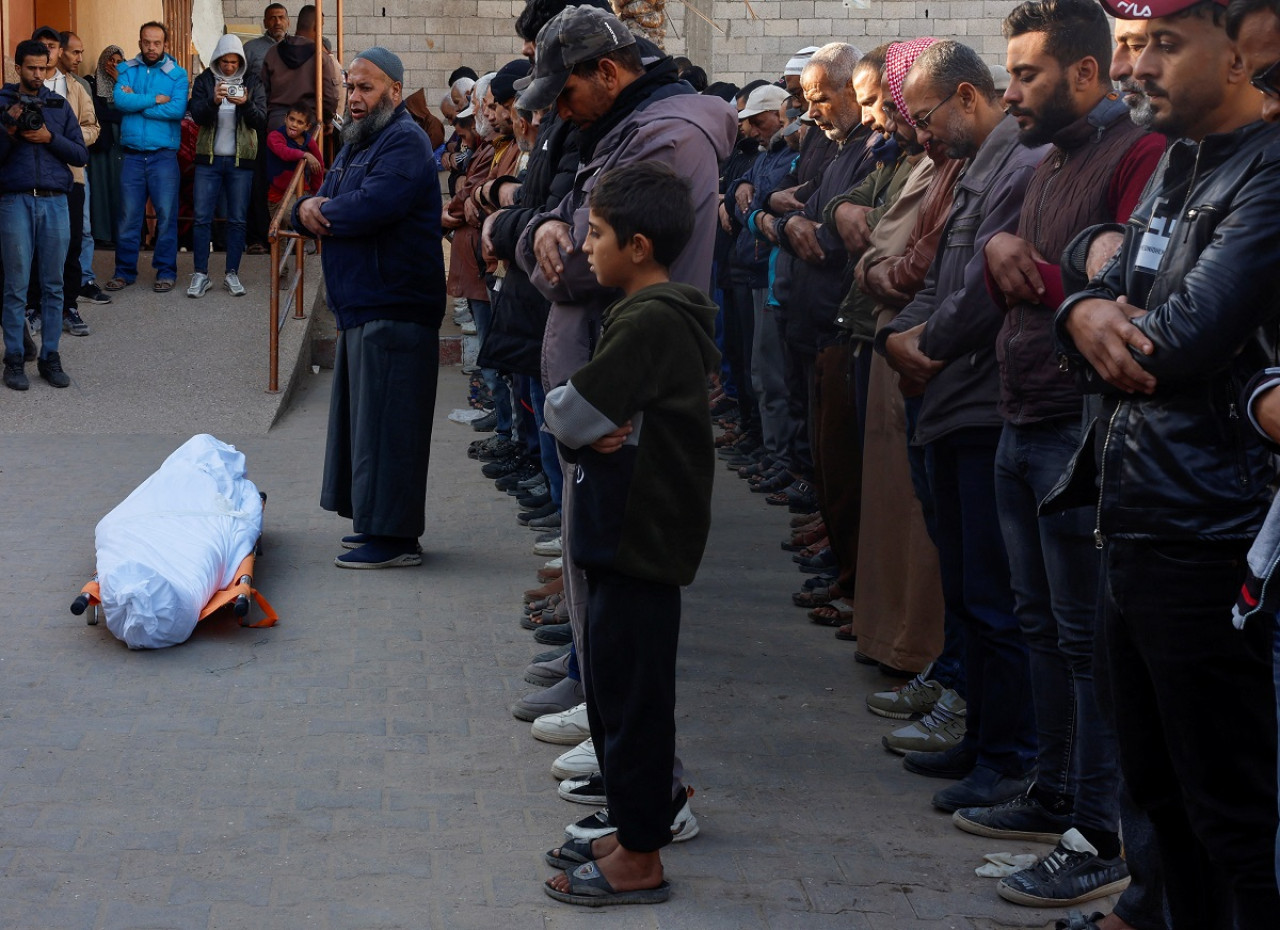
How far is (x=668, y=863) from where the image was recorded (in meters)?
3.81

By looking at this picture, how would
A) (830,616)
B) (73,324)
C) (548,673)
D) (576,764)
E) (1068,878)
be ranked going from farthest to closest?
(73,324), (830,616), (548,673), (576,764), (1068,878)

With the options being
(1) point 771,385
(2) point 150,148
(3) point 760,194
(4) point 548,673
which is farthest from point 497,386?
(2) point 150,148

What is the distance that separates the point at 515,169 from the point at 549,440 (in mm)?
2242

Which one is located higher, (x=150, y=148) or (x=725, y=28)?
(x=725, y=28)

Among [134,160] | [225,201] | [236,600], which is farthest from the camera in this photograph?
[225,201]

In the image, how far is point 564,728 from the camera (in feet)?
A: 15.3

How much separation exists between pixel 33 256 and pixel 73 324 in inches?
45.7

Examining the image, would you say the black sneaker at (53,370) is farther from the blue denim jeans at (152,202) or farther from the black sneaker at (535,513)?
the black sneaker at (535,513)

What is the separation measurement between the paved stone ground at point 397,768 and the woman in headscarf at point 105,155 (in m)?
6.90

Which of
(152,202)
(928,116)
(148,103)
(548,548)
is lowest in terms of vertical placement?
(548,548)

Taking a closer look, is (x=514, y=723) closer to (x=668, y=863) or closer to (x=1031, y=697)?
(x=668, y=863)

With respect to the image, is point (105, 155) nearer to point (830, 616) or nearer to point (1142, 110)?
point (830, 616)

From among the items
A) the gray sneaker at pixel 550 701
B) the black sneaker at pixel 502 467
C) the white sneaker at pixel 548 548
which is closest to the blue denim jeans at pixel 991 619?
the gray sneaker at pixel 550 701

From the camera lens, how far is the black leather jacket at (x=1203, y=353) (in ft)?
8.39
